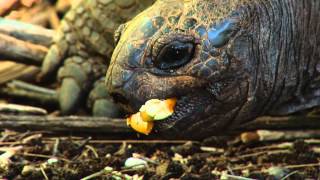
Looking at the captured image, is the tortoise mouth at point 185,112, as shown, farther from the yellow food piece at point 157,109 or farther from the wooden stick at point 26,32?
the wooden stick at point 26,32

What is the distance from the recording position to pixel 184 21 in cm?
239

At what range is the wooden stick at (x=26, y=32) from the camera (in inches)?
143

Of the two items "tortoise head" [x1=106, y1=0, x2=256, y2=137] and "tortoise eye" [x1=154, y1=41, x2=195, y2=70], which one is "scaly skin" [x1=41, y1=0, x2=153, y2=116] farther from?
"tortoise eye" [x1=154, y1=41, x2=195, y2=70]

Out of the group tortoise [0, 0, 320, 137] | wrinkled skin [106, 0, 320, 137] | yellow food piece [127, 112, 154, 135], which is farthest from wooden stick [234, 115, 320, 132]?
yellow food piece [127, 112, 154, 135]

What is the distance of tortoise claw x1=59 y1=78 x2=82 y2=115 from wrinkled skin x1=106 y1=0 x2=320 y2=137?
104 cm

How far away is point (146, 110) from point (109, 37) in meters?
1.19

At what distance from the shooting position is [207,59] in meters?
2.37

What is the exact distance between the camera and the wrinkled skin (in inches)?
92.4

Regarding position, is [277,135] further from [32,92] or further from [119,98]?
[32,92]

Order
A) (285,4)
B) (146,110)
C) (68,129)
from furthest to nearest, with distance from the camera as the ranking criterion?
(68,129) → (285,4) → (146,110)

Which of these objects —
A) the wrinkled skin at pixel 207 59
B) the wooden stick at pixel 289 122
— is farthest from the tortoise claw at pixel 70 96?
the wrinkled skin at pixel 207 59

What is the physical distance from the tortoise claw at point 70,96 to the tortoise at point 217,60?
990 mm

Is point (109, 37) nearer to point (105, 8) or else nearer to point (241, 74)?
point (105, 8)

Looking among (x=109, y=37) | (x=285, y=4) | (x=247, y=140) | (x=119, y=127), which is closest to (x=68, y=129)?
(x=119, y=127)
